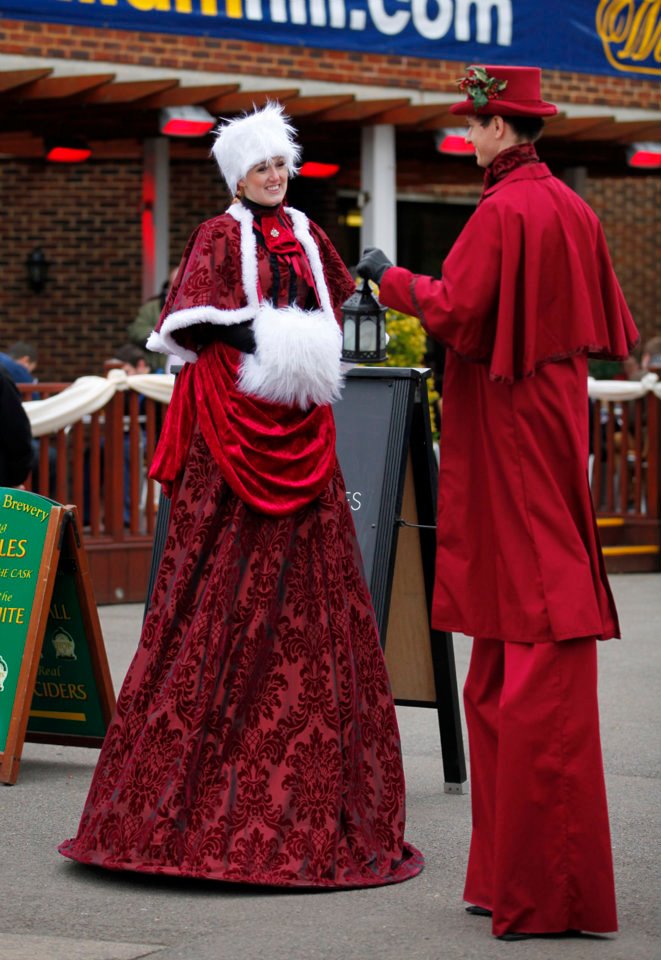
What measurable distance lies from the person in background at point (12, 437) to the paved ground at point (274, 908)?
6.77 feet

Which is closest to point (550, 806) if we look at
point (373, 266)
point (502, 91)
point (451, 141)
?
point (373, 266)

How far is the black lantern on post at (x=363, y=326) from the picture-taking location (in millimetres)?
4734

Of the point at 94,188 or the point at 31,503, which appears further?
the point at 94,188

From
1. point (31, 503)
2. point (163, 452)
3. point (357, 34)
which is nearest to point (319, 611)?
point (163, 452)

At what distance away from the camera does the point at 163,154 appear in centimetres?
1534

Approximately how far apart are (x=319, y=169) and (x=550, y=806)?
12.5 metres

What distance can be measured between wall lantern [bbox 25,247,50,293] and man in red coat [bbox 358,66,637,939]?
14.5 meters

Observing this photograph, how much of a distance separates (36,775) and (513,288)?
2.87 metres

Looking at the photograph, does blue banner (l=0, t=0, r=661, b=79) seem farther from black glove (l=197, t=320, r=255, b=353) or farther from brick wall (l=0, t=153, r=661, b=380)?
black glove (l=197, t=320, r=255, b=353)

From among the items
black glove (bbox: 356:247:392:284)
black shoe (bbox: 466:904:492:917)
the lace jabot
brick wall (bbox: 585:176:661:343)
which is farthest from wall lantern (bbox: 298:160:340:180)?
black shoe (bbox: 466:904:492:917)

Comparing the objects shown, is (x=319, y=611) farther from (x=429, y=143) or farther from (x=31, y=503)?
(x=429, y=143)

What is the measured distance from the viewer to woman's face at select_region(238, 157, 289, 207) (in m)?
4.71

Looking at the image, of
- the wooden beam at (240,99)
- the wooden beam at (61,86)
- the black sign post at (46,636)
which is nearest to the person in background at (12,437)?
the black sign post at (46,636)

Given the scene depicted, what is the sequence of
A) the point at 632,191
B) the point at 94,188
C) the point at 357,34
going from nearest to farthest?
the point at 357,34
the point at 94,188
the point at 632,191
